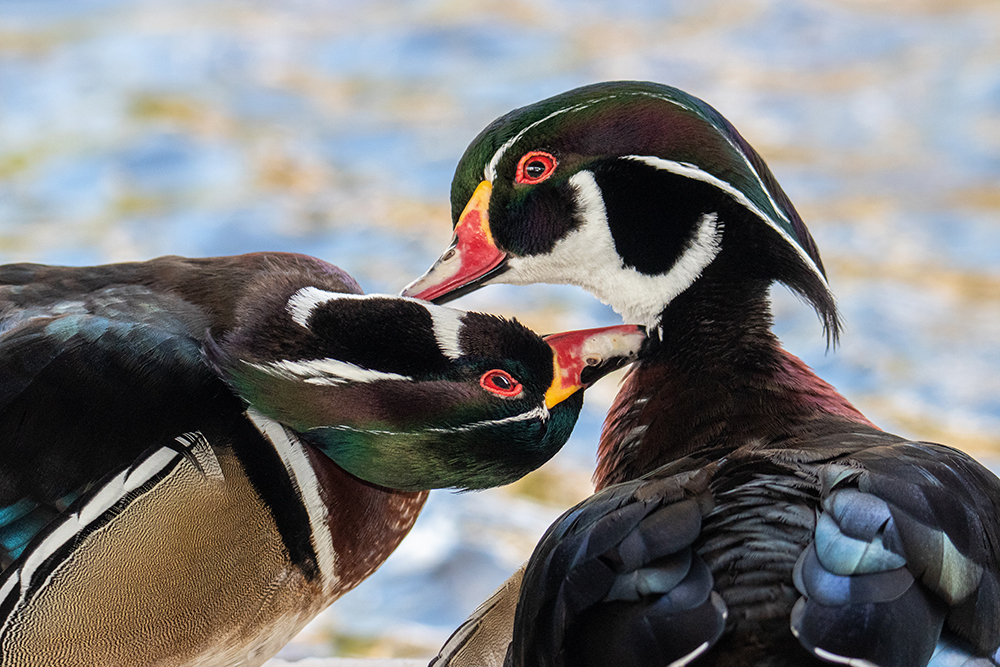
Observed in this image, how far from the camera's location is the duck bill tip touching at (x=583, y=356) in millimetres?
1742

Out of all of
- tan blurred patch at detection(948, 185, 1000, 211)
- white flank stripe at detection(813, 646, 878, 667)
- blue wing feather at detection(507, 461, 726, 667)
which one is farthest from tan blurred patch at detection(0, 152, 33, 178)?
white flank stripe at detection(813, 646, 878, 667)

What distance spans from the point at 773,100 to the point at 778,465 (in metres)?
4.31

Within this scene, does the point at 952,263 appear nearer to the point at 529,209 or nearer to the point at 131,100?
the point at 529,209

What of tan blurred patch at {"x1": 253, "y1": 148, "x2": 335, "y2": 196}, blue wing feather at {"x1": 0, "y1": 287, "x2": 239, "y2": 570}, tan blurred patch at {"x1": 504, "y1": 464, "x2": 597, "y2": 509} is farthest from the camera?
Answer: tan blurred patch at {"x1": 253, "y1": 148, "x2": 335, "y2": 196}

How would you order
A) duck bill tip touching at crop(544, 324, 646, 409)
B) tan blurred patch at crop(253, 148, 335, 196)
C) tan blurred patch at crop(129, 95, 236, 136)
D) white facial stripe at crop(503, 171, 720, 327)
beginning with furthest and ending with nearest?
1. tan blurred patch at crop(129, 95, 236, 136)
2. tan blurred patch at crop(253, 148, 335, 196)
3. white facial stripe at crop(503, 171, 720, 327)
4. duck bill tip touching at crop(544, 324, 646, 409)

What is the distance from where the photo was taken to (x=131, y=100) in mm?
5547

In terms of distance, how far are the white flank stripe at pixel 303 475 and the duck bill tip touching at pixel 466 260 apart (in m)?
0.29

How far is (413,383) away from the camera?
1.74m

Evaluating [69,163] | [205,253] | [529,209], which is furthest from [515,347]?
[69,163]

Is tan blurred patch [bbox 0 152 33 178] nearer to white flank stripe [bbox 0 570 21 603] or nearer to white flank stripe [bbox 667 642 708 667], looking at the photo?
white flank stripe [bbox 0 570 21 603]

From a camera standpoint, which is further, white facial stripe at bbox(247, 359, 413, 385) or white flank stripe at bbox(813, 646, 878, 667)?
white facial stripe at bbox(247, 359, 413, 385)

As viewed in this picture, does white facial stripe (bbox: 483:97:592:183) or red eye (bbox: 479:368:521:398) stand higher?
white facial stripe (bbox: 483:97:592:183)

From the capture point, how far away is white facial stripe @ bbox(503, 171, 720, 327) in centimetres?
186

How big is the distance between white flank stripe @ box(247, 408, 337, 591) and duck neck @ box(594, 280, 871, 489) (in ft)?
1.41
